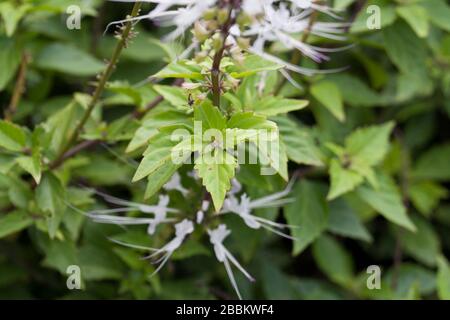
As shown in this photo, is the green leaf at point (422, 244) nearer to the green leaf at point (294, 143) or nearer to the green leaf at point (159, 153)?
the green leaf at point (294, 143)

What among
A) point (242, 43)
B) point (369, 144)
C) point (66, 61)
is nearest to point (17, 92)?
point (66, 61)

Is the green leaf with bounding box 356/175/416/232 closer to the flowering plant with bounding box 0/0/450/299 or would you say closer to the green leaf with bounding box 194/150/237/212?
the flowering plant with bounding box 0/0/450/299

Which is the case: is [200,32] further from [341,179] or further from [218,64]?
[341,179]

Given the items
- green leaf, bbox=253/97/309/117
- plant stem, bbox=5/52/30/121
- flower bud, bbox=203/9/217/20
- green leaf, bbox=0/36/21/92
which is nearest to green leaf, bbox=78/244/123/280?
plant stem, bbox=5/52/30/121

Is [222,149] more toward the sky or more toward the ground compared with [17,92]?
more toward the ground

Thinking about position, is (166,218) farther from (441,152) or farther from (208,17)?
(441,152)

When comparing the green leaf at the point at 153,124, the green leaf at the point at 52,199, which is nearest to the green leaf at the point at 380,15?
the green leaf at the point at 153,124
